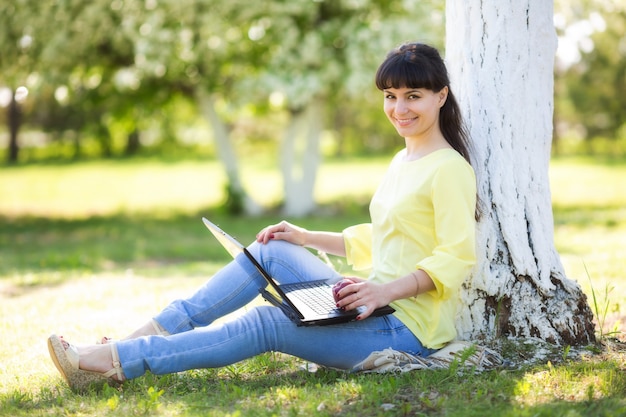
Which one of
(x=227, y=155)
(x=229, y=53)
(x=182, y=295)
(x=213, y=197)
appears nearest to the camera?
(x=182, y=295)

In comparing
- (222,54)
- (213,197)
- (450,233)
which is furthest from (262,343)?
(213,197)

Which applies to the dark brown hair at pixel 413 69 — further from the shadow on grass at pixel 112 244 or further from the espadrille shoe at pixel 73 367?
the shadow on grass at pixel 112 244

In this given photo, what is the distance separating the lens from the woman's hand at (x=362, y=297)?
9.46ft

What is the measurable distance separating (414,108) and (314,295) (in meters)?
0.92

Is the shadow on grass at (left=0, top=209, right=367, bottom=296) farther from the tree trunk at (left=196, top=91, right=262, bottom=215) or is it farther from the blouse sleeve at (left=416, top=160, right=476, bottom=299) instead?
the blouse sleeve at (left=416, top=160, right=476, bottom=299)

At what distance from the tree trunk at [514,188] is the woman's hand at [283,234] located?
83 cm

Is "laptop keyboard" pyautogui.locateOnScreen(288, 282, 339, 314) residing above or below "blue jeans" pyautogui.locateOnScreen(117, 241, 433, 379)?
above

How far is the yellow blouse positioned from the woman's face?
136 mm

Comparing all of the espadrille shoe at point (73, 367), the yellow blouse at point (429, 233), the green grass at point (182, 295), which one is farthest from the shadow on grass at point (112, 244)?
the yellow blouse at point (429, 233)

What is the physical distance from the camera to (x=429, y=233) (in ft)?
10.2

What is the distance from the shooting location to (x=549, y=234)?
11.5 feet

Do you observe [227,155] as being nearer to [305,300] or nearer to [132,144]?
[305,300]

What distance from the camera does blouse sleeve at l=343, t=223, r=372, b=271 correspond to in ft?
11.6

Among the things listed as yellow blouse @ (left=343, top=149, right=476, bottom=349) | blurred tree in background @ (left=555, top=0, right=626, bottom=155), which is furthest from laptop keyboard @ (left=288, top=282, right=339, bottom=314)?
blurred tree in background @ (left=555, top=0, right=626, bottom=155)
